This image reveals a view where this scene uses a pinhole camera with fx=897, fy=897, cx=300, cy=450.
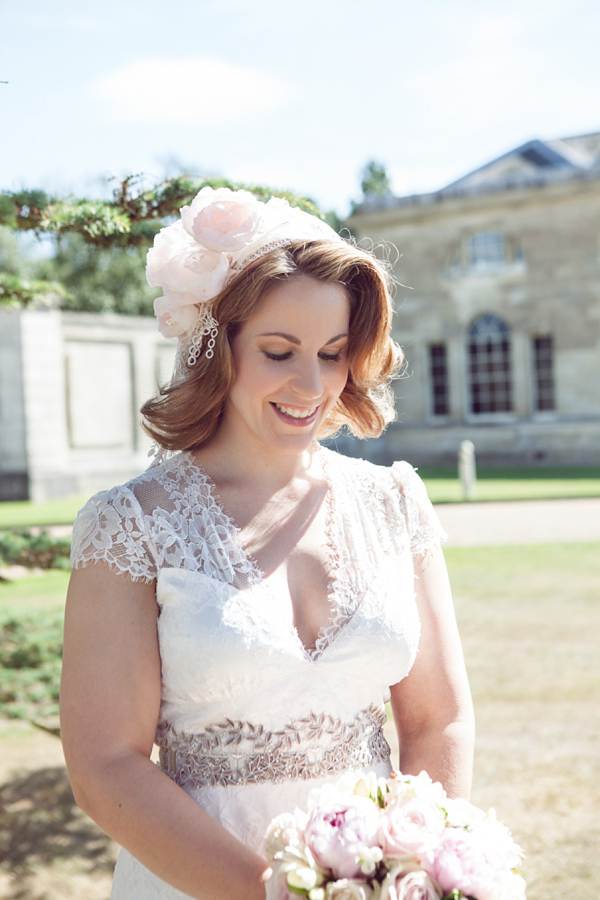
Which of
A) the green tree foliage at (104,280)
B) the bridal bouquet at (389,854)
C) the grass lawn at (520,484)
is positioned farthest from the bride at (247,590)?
the green tree foliage at (104,280)

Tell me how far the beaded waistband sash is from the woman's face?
2.09 ft

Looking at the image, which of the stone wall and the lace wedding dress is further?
the stone wall

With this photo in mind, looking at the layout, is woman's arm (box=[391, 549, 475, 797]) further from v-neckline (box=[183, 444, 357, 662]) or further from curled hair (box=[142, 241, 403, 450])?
curled hair (box=[142, 241, 403, 450])

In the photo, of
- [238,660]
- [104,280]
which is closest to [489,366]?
[104,280]

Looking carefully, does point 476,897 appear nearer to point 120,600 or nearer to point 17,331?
point 120,600

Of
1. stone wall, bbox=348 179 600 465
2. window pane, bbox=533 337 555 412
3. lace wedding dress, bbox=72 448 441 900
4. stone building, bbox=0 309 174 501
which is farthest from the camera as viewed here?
window pane, bbox=533 337 555 412

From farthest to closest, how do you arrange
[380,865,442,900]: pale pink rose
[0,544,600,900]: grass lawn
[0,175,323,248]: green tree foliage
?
[0,544,600,900]: grass lawn, [0,175,323,248]: green tree foliage, [380,865,442,900]: pale pink rose

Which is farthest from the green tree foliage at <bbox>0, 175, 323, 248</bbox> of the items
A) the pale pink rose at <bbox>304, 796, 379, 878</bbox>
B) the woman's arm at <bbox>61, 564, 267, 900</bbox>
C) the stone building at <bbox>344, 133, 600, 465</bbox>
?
the stone building at <bbox>344, 133, 600, 465</bbox>

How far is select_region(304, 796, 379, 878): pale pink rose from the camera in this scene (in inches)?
58.0

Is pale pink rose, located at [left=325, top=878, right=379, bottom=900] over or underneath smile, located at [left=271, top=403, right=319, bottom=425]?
underneath

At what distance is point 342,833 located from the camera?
150 cm

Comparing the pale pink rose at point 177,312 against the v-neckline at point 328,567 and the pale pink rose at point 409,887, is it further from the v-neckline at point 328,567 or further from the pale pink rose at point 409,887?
the pale pink rose at point 409,887

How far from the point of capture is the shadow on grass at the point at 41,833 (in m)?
4.04

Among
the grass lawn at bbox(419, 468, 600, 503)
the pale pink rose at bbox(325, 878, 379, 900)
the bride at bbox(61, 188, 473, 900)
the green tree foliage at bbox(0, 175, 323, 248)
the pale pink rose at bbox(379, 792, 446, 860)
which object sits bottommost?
the grass lawn at bbox(419, 468, 600, 503)
